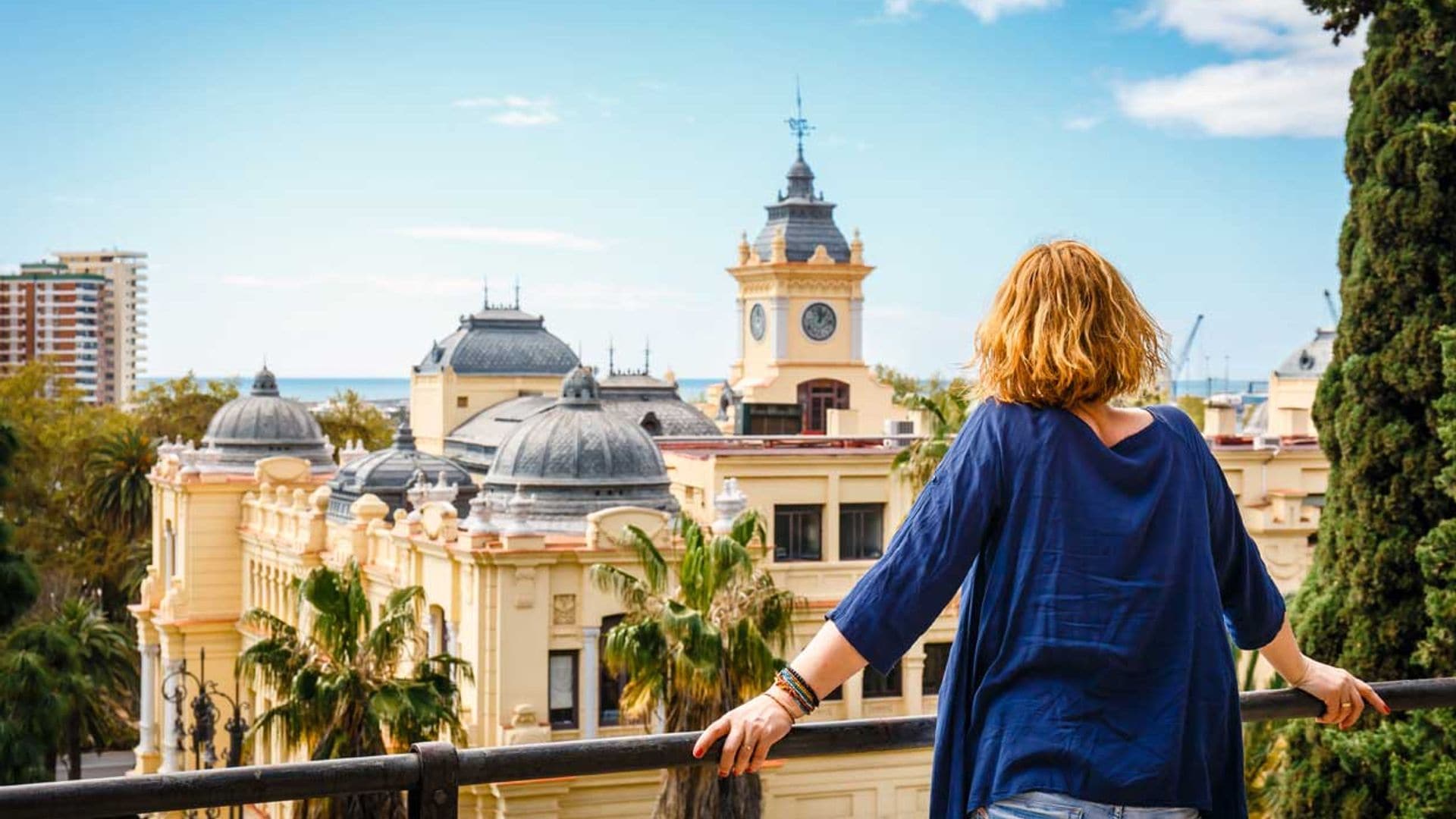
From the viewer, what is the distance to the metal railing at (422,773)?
373cm

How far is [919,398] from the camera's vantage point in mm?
28922

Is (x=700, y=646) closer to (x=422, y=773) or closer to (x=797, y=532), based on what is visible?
(x=797, y=532)

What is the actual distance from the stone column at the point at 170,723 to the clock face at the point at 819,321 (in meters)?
26.5

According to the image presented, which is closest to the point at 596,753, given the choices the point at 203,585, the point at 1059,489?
the point at 1059,489

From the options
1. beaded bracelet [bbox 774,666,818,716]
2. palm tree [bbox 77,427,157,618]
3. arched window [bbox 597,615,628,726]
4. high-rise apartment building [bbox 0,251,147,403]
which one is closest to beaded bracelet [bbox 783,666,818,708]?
beaded bracelet [bbox 774,666,818,716]

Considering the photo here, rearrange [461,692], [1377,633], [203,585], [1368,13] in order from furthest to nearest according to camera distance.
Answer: [203,585], [461,692], [1368,13], [1377,633]

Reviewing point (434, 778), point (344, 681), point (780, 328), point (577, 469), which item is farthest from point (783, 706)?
point (780, 328)

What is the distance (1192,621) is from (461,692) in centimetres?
2811

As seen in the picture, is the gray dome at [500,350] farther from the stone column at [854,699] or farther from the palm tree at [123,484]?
the stone column at [854,699]

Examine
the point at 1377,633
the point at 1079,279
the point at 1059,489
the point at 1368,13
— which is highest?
the point at 1368,13

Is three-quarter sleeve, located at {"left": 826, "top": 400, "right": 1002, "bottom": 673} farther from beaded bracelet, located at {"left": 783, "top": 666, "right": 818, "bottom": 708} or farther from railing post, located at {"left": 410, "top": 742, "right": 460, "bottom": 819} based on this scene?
railing post, located at {"left": 410, "top": 742, "right": 460, "bottom": 819}

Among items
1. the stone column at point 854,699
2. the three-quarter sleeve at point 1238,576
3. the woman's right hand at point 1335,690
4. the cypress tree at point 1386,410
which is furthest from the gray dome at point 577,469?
the three-quarter sleeve at point 1238,576

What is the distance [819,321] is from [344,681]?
141 ft

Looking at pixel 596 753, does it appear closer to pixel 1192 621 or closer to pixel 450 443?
pixel 1192 621
